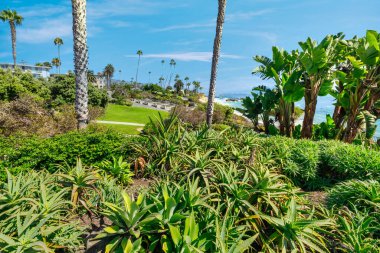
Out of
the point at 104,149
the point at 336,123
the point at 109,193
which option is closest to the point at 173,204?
the point at 109,193

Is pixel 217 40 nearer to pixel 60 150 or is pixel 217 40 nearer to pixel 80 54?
pixel 80 54

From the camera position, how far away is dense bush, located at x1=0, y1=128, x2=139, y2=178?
277 inches

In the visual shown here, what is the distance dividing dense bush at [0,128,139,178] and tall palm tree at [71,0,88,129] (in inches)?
110

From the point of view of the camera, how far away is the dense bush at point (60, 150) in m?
7.03

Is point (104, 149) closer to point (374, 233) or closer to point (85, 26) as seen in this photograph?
point (85, 26)

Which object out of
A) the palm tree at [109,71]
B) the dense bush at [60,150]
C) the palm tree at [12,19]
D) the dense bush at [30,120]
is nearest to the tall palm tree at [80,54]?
the dense bush at [30,120]

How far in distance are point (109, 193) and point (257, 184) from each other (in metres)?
2.35

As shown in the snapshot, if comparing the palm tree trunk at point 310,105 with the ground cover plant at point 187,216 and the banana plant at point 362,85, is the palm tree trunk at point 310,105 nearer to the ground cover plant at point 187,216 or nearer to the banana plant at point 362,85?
the banana plant at point 362,85

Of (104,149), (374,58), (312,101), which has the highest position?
(374,58)

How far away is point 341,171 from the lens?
23.4 ft

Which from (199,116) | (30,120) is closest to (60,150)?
(30,120)

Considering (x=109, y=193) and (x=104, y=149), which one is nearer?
(x=109, y=193)

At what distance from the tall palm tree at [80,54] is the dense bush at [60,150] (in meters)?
2.79

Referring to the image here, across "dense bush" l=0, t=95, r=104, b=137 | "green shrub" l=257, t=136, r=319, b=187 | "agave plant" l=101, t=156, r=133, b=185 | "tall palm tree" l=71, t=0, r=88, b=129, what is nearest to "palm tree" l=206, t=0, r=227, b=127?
"green shrub" l=257, t=136, r=319, b=187
